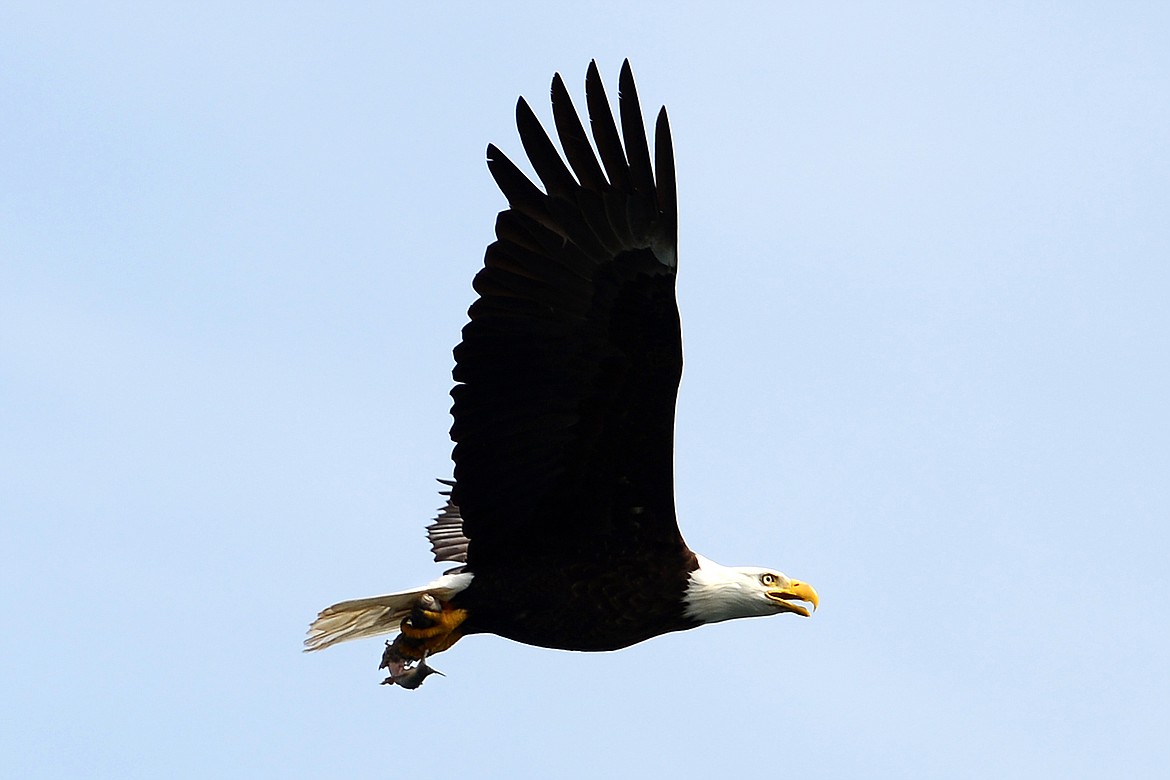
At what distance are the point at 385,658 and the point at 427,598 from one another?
0.44 meters

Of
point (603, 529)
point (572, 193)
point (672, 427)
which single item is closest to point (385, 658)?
point (603, 529)

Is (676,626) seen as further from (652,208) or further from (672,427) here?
(652,208)

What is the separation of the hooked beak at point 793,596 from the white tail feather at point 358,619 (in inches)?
65.9

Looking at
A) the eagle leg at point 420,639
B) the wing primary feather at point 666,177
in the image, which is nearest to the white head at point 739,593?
the eagle leg at point 420,639

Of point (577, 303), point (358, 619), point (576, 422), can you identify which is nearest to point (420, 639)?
point (358, 619)

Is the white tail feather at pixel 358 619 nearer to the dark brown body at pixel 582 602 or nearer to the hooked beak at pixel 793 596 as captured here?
the dark brown body at pixel 582 602

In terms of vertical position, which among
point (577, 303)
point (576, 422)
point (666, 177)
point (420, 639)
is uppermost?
point (666, 177)

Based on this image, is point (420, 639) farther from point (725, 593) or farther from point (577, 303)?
point (577, 303)

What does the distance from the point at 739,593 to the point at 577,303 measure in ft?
5.36

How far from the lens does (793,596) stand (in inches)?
358

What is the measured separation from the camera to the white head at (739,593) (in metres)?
8.99

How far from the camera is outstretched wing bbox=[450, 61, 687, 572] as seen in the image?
8273 millimetres

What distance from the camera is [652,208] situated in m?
8.33

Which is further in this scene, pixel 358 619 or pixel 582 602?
pixel 358 619
